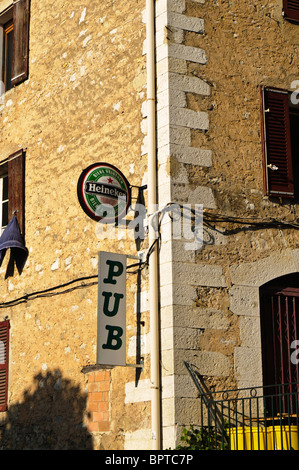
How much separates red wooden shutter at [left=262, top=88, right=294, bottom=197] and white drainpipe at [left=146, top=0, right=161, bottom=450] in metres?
1.34

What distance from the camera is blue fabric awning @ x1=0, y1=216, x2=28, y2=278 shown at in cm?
1102

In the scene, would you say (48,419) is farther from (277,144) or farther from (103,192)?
(277,144)

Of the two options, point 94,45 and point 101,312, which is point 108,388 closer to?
point 101,312

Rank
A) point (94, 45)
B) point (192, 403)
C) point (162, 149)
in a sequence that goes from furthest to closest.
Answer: point (94, 45) → point (162, 149) → point (192, 403)

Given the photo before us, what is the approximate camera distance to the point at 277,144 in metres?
9.66

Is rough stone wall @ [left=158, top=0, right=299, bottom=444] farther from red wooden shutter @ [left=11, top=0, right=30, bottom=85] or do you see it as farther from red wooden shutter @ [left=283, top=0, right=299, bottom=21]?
red wooden shutter @ [left=11, top=0, right=30, bottom=85]

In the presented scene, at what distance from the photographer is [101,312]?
335 inches

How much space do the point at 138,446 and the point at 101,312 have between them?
1.46m

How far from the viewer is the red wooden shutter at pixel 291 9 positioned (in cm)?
1014

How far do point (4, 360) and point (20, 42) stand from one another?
4.66 m

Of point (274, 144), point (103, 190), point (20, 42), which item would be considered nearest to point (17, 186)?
point (20, 42)

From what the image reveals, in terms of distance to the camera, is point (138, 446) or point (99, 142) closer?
point (138, 446)

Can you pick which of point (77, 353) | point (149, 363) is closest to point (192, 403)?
point (149, 363)

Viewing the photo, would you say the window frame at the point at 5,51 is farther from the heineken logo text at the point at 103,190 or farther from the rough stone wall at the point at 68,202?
the heineken logo text at the point at 103,190
